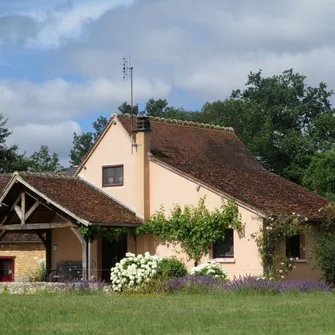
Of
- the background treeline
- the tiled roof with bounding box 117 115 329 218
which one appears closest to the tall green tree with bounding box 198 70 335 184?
the background treeline

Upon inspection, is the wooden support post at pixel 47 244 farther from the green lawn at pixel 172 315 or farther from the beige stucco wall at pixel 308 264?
the green lawn at pixel 172 315

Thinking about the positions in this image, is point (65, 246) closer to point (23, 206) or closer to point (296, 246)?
point (23, 206)

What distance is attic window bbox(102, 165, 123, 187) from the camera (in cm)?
3366

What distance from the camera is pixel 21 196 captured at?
32.3 metres

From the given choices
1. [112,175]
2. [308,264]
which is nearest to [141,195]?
[112,175]

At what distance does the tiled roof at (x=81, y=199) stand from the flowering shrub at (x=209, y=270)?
402cm

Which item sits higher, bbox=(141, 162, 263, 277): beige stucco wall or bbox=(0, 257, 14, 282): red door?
bbox=(141, 162, 263, 277): beige stucco wall

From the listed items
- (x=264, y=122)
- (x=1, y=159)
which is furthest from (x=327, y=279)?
(x=1, y=159)

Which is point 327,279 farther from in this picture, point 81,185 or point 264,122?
point 264,122

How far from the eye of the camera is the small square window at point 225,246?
30.6 meters

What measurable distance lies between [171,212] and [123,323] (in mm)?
15989

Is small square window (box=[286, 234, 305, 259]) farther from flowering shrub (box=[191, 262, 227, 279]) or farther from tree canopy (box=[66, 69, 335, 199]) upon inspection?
tree canopy (box=[66, 69, 335, 199])

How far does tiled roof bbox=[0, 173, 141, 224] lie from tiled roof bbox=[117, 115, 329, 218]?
8.42 feet

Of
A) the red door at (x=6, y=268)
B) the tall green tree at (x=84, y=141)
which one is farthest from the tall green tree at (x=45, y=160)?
the red door at (x=6, y=268)
